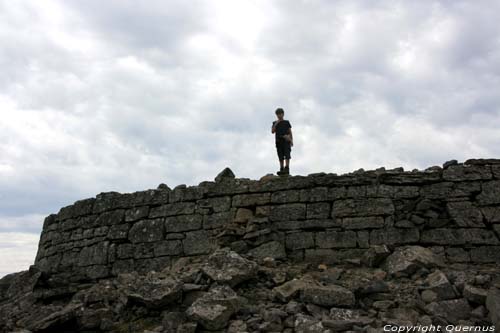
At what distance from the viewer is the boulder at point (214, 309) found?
21.4 feet

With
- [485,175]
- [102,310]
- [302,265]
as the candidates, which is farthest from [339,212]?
[102,310]

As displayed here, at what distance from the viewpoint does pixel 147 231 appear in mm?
10234

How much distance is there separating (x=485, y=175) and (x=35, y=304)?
7.93 meters

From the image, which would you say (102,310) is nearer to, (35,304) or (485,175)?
(35,304)

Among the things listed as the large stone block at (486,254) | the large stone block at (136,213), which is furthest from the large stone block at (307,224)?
the large stone block at (136,213)

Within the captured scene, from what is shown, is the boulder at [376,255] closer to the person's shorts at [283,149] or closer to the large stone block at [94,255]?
the person's shorts at [283,149]

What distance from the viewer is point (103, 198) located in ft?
36.6

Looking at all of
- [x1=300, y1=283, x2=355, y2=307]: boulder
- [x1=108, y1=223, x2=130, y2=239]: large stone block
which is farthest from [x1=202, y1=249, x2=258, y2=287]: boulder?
[x1=108, y1=223, x2=130, y2=239]: large stone block

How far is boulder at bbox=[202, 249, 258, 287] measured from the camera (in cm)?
746

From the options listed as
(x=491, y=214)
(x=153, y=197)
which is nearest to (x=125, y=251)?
(x=153, y=197)

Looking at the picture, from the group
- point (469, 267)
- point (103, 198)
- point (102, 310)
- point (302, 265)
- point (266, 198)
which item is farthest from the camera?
point (103, 198)

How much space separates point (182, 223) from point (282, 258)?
2.22m

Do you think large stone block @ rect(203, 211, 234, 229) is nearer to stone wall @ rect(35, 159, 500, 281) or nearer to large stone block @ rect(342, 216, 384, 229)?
stone wall @ rect(35, 159, 500, 281)

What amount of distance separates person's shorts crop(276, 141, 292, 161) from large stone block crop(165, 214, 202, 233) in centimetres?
211
